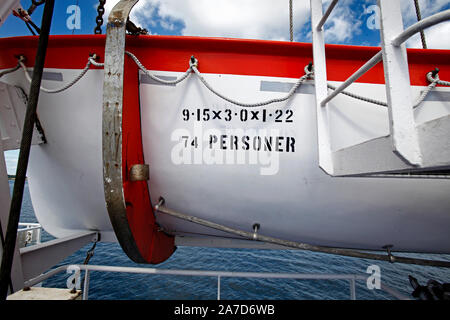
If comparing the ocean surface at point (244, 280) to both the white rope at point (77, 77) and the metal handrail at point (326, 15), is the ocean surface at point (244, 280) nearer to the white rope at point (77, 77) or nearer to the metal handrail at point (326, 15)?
the white rope at point (77, 77)

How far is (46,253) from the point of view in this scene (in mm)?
1771

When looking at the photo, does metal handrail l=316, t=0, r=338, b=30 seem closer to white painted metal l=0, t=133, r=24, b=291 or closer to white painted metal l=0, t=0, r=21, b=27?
white painted metal l=0, t=0, r=21, b=27

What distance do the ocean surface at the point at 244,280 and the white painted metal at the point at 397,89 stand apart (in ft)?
16.1

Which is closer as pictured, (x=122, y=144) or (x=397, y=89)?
(x=397, y=89)

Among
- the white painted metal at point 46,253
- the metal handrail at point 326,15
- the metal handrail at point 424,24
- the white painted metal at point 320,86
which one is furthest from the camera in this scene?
the white painted metal at point 46,253

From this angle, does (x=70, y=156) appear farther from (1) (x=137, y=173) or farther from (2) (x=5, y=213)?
(1) (x=137, y=173)

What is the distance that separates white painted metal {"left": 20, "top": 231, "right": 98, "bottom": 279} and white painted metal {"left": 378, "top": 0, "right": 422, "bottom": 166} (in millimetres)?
2411

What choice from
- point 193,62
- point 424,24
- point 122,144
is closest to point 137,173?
point 122,144

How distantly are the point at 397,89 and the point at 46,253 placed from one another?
2.57 meters

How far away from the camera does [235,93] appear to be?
1558mm

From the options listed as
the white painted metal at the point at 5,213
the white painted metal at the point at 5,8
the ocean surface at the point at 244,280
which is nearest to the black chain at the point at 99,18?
the white painted metal at the point at 5,8

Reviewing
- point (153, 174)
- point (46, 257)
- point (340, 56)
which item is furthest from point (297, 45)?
point (46, 257)

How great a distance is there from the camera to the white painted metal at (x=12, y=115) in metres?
1.58
